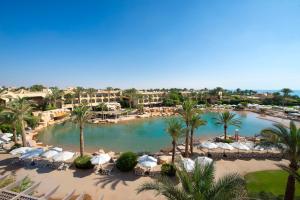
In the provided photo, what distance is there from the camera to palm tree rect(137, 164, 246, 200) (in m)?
7.69

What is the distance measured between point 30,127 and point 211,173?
36.8 m

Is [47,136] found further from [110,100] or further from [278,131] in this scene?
[110,100]

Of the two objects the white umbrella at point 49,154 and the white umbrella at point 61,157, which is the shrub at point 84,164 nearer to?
the white umbrella at point 61,157

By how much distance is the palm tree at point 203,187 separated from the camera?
7687mm

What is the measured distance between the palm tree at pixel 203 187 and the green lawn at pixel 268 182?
5.35 metres

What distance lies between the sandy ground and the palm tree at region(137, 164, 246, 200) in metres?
5.18

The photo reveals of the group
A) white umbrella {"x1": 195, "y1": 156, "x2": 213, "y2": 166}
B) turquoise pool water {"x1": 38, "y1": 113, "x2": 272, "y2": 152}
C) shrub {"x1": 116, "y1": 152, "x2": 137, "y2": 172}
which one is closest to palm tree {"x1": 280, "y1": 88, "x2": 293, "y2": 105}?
turquoise pool water {"x1": 38, "y1": 113, "x2": 272, "y2": 152}

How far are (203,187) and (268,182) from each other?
33.3 ft

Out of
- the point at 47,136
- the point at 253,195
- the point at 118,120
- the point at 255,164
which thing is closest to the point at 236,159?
the point at 255,164

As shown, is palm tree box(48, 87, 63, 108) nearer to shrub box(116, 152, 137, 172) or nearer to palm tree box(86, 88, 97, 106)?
palm tree box(86, 88, 97, 106)

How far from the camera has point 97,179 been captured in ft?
50.9

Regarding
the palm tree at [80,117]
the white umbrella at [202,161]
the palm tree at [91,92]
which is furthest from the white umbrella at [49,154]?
the palm tree at [91,92]

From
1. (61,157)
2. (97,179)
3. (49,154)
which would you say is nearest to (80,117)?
(61,157)

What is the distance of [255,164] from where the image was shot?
Result: 18.9 metres
